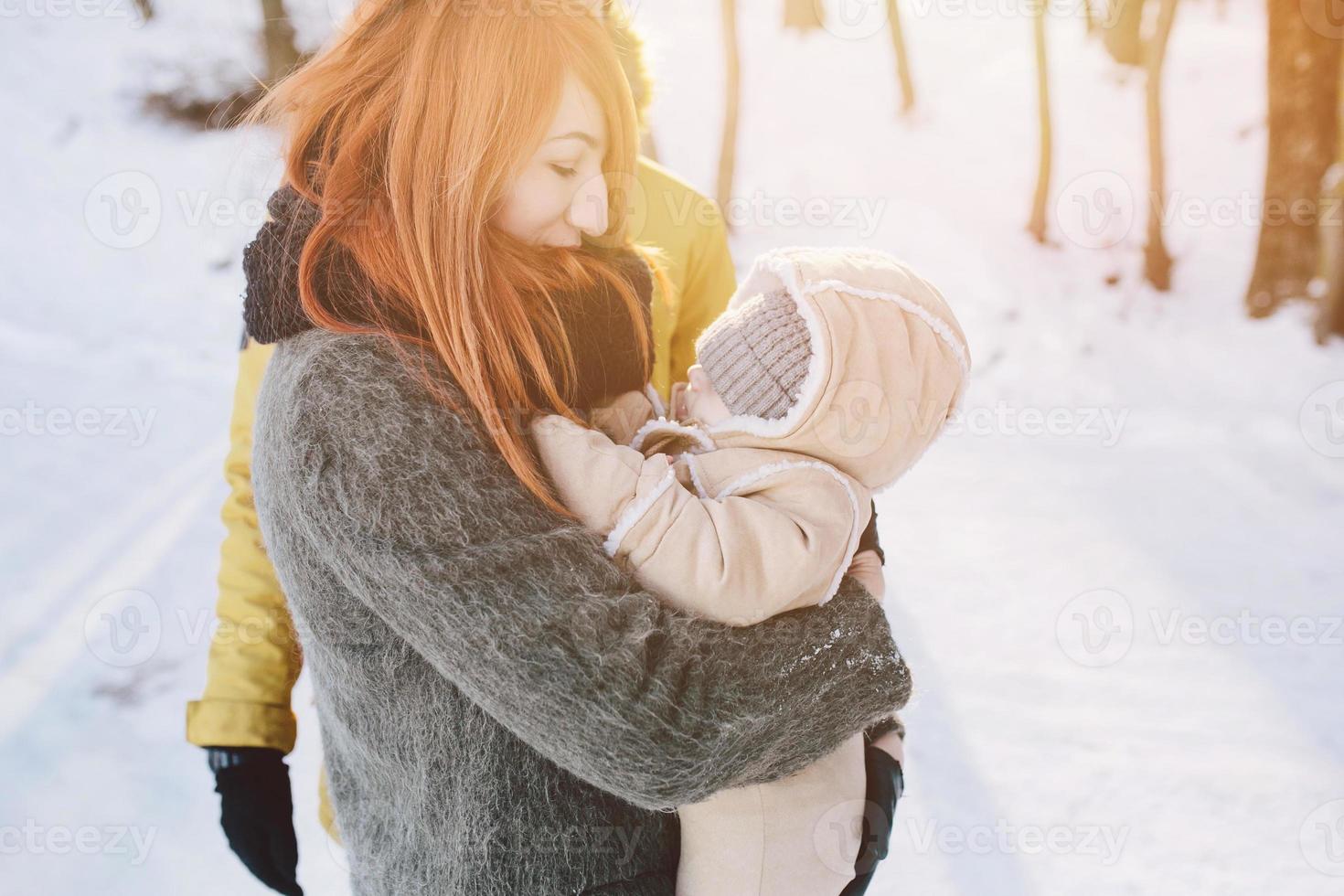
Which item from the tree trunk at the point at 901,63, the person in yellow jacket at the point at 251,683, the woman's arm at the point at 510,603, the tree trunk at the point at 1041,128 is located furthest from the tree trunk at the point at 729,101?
the woman's arm at the point at 510,603

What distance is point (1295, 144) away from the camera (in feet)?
10.9

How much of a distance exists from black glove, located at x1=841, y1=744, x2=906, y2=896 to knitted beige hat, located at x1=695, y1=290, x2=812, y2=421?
19.3 inches

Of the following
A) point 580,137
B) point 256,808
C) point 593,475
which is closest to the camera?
point 593,475

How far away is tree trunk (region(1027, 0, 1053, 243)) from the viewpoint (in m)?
3.75

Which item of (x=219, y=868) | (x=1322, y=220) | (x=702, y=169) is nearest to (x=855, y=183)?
(x=702, y=169)

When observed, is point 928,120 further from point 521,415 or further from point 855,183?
point 521,415

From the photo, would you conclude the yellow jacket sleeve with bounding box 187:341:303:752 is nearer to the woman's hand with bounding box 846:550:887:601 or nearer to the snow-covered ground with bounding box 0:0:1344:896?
the snow-covered ground with bounding box 0:0:1344:896

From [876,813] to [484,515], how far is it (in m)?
0.63

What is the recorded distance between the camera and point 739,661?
883 mm

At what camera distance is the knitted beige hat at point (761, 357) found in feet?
3.23

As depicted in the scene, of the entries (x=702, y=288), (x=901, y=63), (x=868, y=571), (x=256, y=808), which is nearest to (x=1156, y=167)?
(x=901, y=63)

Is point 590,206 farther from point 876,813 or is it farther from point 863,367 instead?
point 876,813

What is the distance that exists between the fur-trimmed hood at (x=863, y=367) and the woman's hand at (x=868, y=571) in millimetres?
133

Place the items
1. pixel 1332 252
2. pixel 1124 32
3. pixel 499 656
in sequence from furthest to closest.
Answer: pixel 1124 32 < pixel 1332 252 < pixel 499 656
